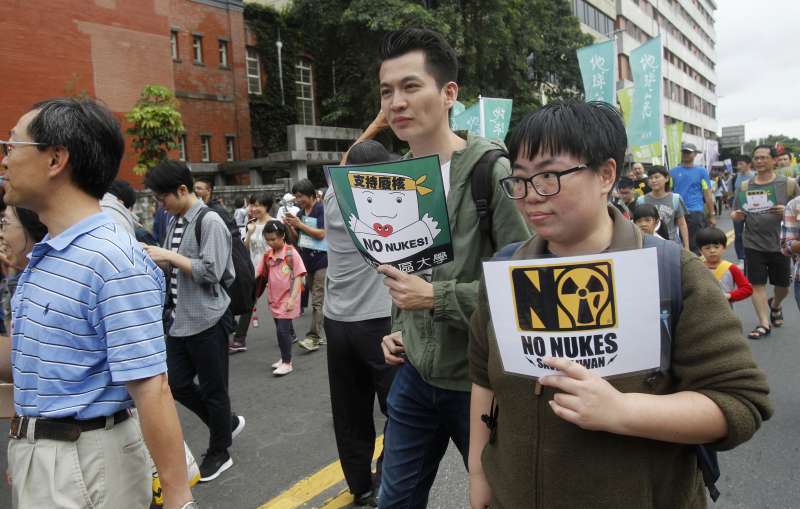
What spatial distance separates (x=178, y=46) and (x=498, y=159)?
1227 inches

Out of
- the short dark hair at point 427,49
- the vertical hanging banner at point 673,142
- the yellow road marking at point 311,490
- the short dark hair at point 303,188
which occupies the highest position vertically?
the vertical hanging banner at point 673,142

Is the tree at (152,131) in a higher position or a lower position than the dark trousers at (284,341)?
higher

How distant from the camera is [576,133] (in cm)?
135

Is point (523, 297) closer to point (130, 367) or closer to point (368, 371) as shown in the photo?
point (130, 367)

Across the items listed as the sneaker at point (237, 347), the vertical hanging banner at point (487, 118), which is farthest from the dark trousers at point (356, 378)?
the vertical hanging banner at point (487, 118)

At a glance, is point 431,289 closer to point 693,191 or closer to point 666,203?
point 666,203

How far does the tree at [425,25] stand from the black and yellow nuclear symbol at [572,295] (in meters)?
19.0

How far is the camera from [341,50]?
32.2 metres

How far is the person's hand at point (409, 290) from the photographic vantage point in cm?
187

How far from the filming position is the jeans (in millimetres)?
2127

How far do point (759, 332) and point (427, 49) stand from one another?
5637mm

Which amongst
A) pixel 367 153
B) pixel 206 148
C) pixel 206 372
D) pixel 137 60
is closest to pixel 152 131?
pixel 137 60

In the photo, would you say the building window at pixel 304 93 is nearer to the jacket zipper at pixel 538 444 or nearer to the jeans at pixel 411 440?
the jeans at pixel 411 440

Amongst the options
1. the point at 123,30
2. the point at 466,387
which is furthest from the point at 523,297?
the point at 123,30
